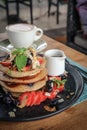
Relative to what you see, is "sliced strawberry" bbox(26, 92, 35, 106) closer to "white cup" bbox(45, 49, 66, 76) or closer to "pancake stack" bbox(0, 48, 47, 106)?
"pancake stack" bbox(0, 48, 47, 106)

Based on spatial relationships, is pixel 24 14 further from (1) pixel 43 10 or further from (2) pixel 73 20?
(2) pixel 73 20

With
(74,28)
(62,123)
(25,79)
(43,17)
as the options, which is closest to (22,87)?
(25,79)

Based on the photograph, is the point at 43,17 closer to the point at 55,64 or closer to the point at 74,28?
the point at 74,28

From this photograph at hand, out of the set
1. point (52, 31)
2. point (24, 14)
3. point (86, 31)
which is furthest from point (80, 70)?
point (24, 14)

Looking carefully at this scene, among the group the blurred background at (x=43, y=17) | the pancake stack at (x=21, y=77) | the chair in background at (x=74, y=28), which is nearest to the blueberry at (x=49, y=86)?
the pancake stack at (x=21, y=77)

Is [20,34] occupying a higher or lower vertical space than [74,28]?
higher

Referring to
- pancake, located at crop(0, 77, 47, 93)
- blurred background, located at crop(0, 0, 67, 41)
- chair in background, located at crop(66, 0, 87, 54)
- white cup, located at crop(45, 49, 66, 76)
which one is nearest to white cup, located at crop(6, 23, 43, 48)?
white cup, located at crop(45, 49, 66, 76)
